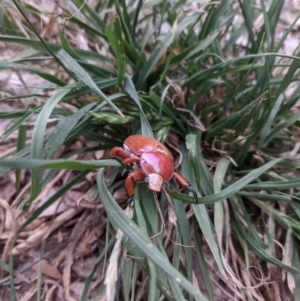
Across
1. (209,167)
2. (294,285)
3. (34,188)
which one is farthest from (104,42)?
(294,285)

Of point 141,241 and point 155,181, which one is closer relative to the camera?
point 141,241

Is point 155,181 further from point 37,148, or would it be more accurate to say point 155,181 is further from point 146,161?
point 37,148

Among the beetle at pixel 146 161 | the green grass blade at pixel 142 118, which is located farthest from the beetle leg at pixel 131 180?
the green grass blade at pixel 142 118

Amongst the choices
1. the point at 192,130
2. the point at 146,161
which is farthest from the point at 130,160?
the point at 192,130

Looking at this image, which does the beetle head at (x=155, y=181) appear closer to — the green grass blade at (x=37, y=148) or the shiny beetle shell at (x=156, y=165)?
the shiny beetle shell at (x=156, y=165)

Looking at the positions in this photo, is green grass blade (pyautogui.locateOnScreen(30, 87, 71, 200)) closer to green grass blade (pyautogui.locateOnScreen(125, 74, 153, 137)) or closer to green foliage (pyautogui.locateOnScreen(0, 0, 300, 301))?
green foliage (pyautogui.locateOnScreen(0, 0, 300, 301))

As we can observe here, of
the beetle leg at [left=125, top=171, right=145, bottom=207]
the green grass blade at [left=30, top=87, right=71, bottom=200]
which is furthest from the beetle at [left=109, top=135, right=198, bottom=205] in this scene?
the green grass blade at [left=30, top=87, right=71, bottom=200]

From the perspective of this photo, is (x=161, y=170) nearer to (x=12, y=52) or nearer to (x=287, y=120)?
(x=287, y=120)

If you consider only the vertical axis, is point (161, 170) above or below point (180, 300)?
above

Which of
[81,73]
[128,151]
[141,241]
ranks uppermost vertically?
[81,73]
